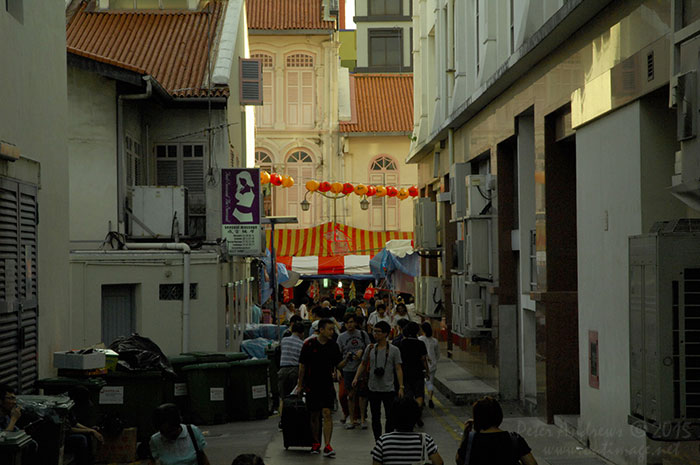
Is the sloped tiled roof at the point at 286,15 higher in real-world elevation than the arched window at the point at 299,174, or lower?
higher

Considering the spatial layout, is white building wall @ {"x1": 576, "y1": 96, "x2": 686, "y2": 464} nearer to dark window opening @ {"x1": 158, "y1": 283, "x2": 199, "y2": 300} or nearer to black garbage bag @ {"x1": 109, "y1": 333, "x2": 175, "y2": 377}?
black garbage bag @ {"x1": 109, "y1": 333, "x2": 175, "y2": 377}

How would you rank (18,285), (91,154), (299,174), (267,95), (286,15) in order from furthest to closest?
(299,174), (267,95), (286,15), (91,154), (18,285)

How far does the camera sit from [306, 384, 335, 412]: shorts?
48.2 feet

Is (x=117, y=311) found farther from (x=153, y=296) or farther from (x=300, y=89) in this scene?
(x=300, y=89)

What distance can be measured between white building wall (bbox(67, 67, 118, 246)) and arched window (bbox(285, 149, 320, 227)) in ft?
80.8

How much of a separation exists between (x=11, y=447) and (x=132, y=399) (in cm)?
500

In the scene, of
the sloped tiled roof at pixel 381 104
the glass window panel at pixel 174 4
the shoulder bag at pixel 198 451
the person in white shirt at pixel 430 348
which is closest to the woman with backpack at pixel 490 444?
the shoulder bag at pixel 198 451

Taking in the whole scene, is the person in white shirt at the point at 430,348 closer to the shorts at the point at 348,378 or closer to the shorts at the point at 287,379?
the shorts at the point at 348,378

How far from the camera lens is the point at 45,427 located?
1145 cm

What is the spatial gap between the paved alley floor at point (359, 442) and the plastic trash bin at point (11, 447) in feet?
13.3

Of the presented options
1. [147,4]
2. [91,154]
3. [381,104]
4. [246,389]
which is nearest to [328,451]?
[246,389]

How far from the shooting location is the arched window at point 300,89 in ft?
156

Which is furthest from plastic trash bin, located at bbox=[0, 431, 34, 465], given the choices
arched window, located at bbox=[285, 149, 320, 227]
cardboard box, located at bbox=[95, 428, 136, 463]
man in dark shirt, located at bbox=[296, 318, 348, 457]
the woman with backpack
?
arched window, located at bbox=[285, 149, 320, 227]

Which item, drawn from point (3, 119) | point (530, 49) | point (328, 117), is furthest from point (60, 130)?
point (328, 117)
